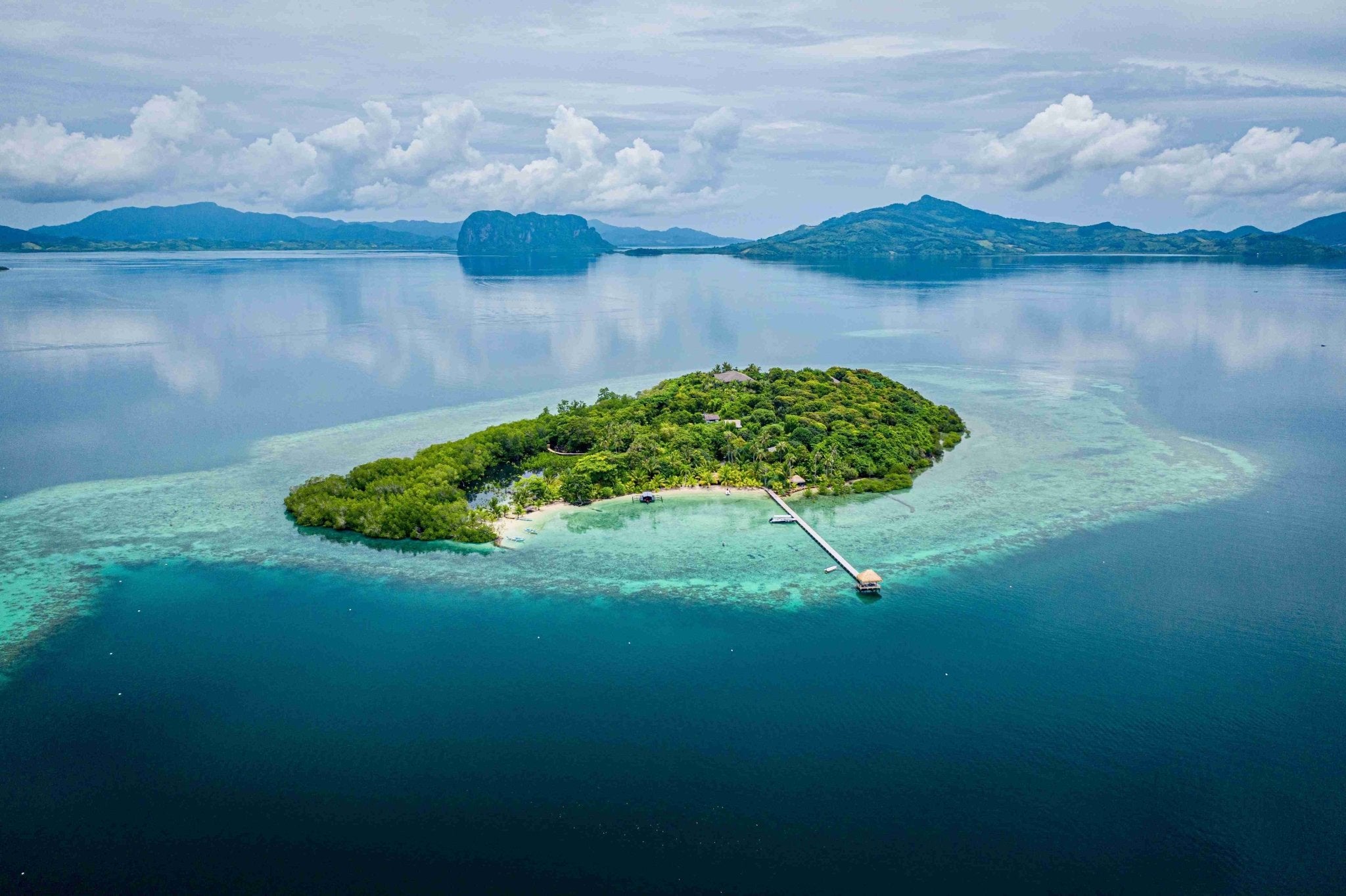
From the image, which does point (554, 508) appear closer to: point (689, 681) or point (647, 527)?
point (647, 527)

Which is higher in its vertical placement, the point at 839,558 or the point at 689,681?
the point at 839,558

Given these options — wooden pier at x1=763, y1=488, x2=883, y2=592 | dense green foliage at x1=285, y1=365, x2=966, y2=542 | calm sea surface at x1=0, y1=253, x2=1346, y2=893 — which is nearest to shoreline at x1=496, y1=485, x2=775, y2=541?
dense green foliage at x1=285, y1=365, x2=966, y2=542

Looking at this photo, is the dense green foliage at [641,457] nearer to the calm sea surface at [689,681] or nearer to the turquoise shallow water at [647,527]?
the turquoise shallow water at [647,527]

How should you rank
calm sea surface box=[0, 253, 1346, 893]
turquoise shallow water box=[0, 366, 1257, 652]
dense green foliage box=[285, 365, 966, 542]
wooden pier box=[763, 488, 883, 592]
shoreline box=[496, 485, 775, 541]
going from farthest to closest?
dense green foliage box=[285, 365, 966, 542], shoreline box=[496, 485, 775, 541], turquoise shallow water box=[0, 366, 1257, 652], wooden pier box=[763, 488, 883, 592], calm sea surface box=[0, 253, 1346, 893]

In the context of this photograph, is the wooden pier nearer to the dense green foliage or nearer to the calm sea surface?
the calm sea surface

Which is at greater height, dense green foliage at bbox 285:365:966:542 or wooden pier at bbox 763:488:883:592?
dense green foliage at bbox 285:365:966:542

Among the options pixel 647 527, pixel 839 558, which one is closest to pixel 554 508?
pixel 647 527

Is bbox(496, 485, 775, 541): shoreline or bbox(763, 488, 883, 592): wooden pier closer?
bbox(763, 488, 883, 592): wooden pier
